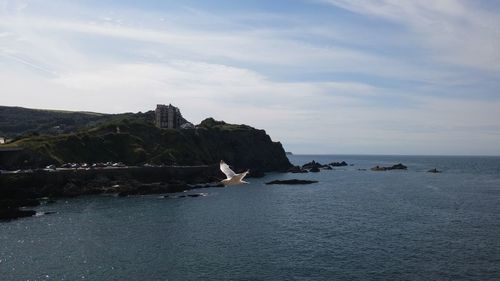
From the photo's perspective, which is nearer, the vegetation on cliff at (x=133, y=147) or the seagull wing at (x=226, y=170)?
the seagull wing at (x=226, y=170)

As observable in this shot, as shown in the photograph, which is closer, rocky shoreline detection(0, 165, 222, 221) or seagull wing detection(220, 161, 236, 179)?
rocky shoreline detection(0, 165, 222, 221)

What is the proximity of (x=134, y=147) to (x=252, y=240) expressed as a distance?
96.7 meters

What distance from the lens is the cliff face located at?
12044 centimetres

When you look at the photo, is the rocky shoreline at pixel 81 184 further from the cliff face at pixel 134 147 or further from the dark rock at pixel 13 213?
the cliff face at pixel 134 147

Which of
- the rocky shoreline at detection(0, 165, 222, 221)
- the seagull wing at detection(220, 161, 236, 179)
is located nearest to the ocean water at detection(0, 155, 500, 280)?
the rocky shoreline at detection(0, 165, 222, 221)

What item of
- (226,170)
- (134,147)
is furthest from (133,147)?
(226,170)

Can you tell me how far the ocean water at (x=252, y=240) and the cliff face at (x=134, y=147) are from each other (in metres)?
30.4

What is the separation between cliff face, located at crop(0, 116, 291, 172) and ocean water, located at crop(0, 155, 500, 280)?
1198 inches

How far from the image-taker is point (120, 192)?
10538 centimetres

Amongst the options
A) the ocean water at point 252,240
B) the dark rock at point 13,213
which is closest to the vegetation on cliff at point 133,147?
the ocean water at point 252,240

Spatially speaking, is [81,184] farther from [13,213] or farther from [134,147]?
[134,147]

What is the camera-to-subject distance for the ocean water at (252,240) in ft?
150

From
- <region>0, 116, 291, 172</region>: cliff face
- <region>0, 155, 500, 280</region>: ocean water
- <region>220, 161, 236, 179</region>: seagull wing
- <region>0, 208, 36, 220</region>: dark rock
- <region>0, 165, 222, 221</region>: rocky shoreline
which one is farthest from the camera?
<region>0, 116, 291, 172</region>: cliff face

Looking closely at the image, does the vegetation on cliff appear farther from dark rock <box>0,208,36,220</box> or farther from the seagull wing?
the seagull wing
